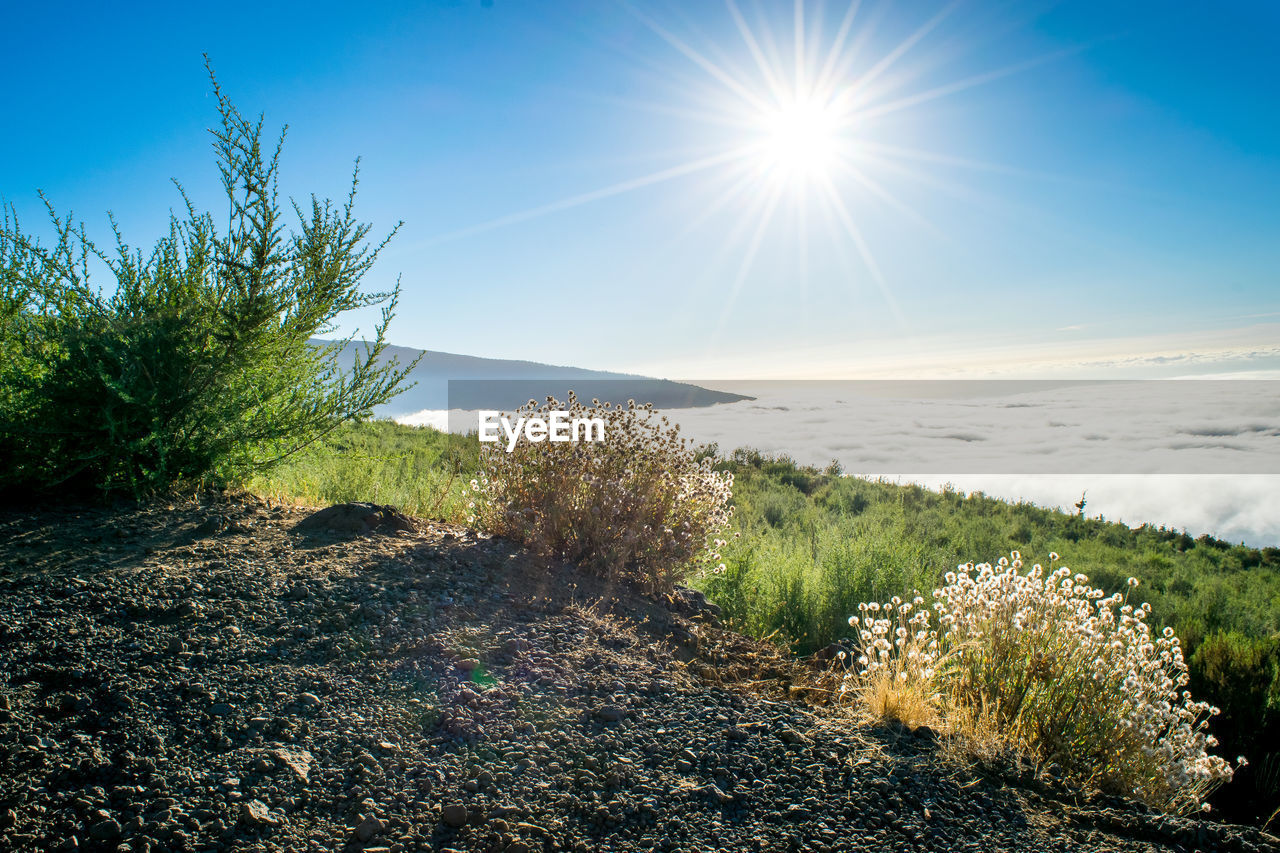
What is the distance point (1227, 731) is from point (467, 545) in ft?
18.2

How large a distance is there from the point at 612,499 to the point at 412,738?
2395 millimetres

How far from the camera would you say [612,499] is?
4.43 m

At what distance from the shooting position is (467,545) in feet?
13.7

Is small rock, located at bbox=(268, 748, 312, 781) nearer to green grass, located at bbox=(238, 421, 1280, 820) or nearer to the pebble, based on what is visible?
the pebble

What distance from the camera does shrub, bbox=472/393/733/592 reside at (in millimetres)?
4395

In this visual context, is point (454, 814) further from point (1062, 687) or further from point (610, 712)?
point (1062, 687)

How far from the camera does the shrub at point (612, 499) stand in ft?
14.4

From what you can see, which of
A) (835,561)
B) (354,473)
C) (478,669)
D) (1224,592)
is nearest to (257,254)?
(354,473)

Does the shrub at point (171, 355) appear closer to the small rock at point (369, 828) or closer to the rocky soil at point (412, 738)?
the rocky soil at point (412, 738)

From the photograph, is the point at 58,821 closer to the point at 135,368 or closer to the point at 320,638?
the point at 320,638

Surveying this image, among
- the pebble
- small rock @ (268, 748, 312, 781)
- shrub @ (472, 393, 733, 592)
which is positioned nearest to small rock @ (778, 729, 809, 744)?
the pebble

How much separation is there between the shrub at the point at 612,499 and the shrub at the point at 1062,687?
1.49 m

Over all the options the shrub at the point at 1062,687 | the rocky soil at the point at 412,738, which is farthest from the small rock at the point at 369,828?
the shrub at the point at 1062,687

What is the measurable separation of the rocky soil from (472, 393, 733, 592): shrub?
0.96 m
